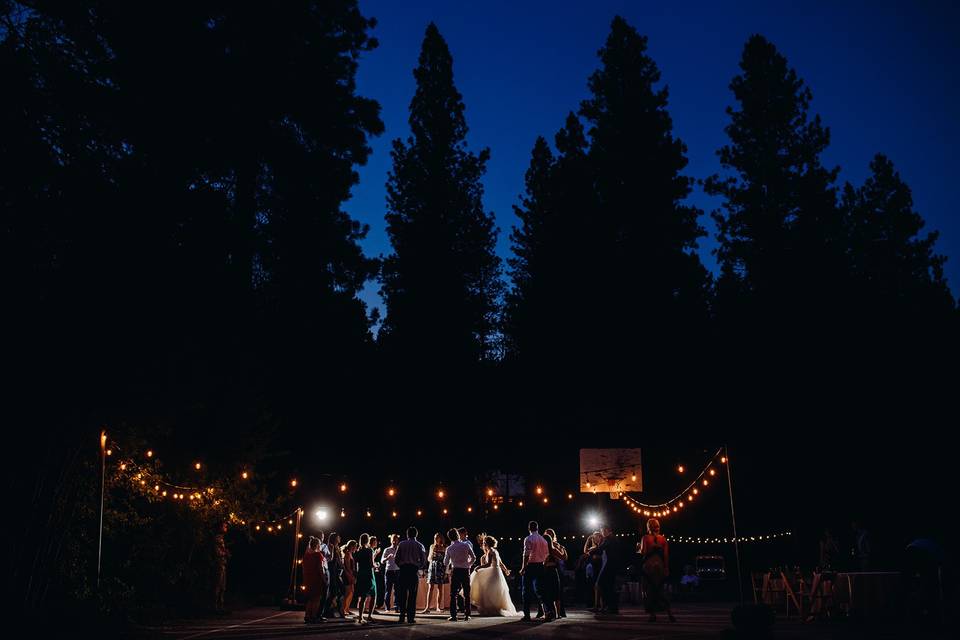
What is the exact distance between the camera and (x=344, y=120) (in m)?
20.9

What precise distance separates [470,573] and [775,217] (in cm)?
1856

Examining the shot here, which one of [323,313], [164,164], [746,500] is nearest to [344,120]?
[323,313]

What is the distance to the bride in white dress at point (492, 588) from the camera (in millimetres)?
15148

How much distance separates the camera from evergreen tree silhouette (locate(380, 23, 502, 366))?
2927cm

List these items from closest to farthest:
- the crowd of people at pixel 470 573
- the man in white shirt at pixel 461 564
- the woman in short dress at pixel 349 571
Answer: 1. the crowd of people at pixel 470 573
2. the man in white shirt at pixel 461 564
3. the woman in short dress at pixel 349 571

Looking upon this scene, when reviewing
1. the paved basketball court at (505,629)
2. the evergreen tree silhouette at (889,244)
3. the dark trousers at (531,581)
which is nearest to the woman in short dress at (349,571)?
the paved basketball court at (505,629)

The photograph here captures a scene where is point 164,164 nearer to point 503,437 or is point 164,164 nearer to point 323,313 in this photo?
point 323,313

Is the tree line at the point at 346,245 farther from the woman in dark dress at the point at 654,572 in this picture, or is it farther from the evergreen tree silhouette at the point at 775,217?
the woman in dark dress at the point at 654,572

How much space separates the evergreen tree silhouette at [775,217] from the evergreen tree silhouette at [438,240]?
926 cm

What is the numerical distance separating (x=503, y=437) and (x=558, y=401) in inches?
103

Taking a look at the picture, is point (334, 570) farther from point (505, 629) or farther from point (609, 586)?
point (609, 586)

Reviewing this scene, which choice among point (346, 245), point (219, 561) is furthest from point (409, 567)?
point (346, 245)

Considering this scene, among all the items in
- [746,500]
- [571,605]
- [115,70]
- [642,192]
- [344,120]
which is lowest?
[571,605]

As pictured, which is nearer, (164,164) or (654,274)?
(164,164)
